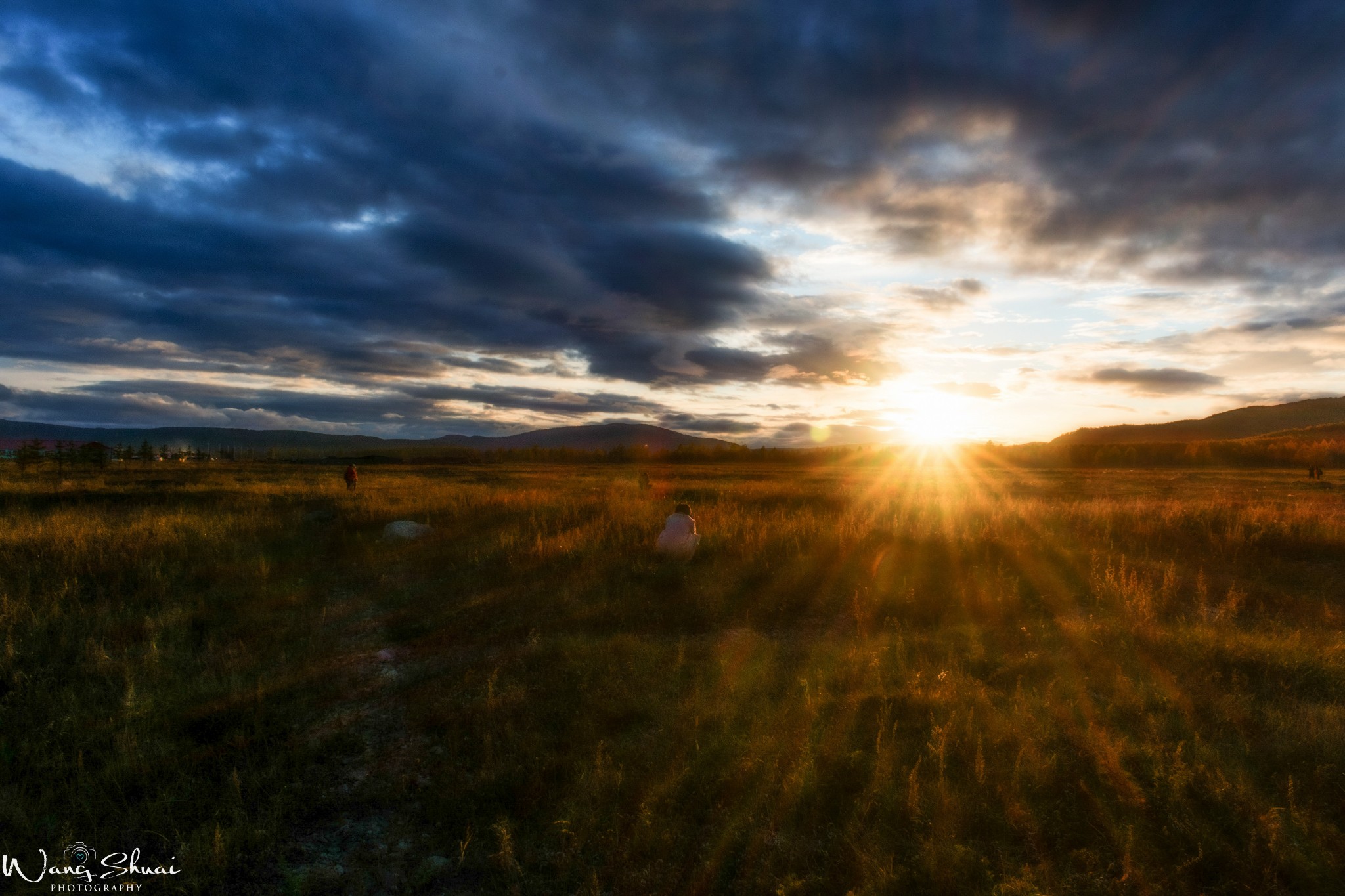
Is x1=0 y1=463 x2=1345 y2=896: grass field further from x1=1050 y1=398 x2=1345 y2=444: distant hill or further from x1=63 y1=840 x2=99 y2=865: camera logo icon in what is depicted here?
x1=1050 y1=398 x2=1345 y2=444: distant hill

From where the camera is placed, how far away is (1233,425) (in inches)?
6206

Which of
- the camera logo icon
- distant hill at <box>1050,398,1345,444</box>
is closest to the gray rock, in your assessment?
the camera logo icon

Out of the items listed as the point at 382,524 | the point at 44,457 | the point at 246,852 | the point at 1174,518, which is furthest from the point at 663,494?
the point at 44,457

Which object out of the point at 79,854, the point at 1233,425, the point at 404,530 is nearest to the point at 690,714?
Answer: the point at 79,854

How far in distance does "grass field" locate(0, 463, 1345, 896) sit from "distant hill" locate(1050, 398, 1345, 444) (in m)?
155

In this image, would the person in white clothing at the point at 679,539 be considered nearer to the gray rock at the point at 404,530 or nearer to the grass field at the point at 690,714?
the grass field at the point at 690,714

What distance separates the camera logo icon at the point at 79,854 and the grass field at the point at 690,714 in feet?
0.42

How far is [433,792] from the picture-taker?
16.8 feet

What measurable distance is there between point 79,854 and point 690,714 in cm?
480

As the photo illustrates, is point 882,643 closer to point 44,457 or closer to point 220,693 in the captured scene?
point 220,693

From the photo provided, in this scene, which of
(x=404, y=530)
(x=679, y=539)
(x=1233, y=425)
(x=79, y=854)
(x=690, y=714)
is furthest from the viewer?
(x=1233, y=425)

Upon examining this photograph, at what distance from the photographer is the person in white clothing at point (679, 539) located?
454 inches

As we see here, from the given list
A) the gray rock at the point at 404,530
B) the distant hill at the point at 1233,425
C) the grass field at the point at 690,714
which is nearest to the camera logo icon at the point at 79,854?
the grass field at the point at 690,714

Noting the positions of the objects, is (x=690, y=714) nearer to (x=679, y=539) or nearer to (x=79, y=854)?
(x=79, y=854)
